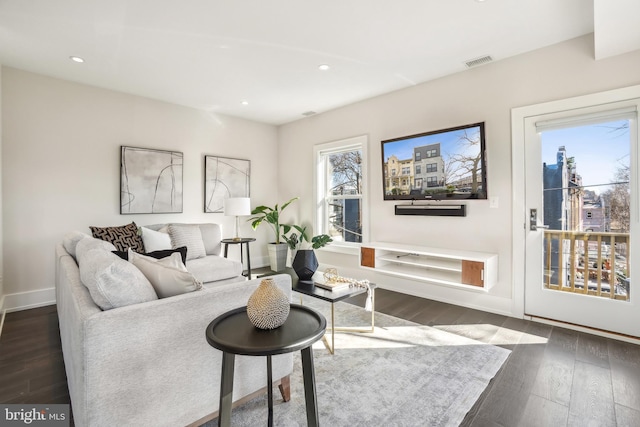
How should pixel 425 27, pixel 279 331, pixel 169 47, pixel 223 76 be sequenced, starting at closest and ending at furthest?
pixel 279 331, pixel 425 27, pixel 169 47, pixel 223 76

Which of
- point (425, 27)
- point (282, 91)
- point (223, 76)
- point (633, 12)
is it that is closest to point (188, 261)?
point (223, 76)

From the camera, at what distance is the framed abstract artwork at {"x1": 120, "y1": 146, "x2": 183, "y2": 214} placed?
397cm

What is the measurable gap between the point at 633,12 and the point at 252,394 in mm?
3268

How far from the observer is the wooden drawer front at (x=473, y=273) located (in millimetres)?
2959

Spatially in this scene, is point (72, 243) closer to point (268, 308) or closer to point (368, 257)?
point (268, 308)

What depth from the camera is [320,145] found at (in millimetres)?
4926

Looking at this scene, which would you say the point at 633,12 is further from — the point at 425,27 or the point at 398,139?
the point at 398,139

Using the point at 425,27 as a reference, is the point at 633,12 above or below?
below

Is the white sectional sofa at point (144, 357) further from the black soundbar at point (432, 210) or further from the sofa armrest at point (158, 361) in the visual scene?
the black soundbar at point (432, 210)

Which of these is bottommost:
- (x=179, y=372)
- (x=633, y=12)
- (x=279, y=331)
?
(x=179, y=372)

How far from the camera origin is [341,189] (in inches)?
191

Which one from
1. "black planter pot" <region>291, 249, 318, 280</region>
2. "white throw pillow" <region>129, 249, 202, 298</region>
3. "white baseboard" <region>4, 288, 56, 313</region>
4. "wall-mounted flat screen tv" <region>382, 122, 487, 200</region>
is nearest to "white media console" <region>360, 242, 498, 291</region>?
"wall-mounted flat screen tv" <region>382, 122, 487, 200</region>

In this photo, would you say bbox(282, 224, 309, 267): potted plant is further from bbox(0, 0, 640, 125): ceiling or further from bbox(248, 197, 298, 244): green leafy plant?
bbox(0, 0, 640, 125): ceiling

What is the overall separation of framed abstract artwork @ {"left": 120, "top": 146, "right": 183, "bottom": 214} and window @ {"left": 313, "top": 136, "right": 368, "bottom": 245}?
6.83 ft
